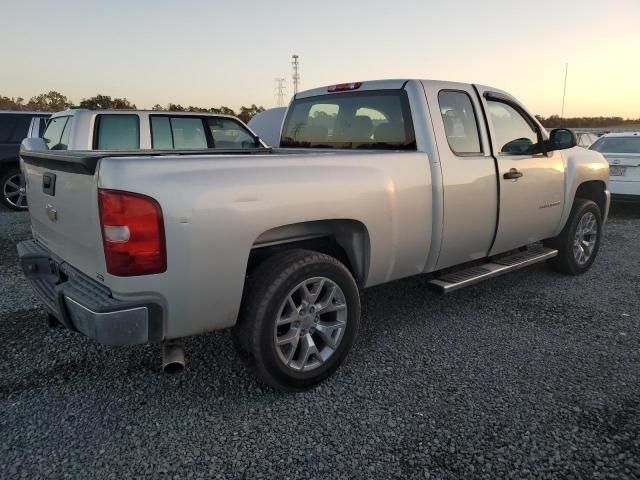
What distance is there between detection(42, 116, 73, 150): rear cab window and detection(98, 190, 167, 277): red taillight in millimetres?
5710

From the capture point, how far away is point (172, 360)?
8.69 ft

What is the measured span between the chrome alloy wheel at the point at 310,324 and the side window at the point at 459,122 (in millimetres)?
1572

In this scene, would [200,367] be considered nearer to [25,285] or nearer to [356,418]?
[356,418]

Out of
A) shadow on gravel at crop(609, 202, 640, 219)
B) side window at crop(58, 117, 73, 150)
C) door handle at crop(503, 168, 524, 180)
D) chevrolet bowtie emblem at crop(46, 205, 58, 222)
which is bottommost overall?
shadow on gravel at crop(609, 202, 640, 219)

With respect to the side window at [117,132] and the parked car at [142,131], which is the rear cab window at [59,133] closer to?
the parked car at [142,131]

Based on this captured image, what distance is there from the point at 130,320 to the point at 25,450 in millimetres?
882

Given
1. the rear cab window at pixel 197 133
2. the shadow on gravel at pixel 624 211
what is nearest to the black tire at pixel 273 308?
the rear cab window at pixel 197 133

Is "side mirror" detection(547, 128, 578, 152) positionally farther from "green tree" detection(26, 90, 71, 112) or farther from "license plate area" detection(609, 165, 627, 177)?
"green tree" detection(26, 90, 71, 112)

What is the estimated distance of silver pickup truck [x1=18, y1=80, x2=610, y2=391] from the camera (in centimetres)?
240

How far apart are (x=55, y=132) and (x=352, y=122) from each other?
586cm

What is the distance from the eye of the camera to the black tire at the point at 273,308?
9.14 feet

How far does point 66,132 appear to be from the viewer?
7414 mm

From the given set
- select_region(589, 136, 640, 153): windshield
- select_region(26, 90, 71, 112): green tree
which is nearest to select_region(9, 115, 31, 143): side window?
select_region(589, 136, 640, 153): windshield

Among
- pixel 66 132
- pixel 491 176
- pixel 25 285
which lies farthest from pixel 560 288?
pixel 66 132
